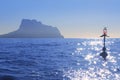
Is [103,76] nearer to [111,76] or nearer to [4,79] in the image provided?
[111,76]

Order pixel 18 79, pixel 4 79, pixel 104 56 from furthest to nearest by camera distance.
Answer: pixel 104 56
pixel 18 79
pixel 4 79

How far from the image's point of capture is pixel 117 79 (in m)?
45.1

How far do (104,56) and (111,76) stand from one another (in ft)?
122

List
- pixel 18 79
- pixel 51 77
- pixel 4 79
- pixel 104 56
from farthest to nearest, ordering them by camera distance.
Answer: pixel 104 56
pixel 51 77
pixel 18 79
pixel 4 79

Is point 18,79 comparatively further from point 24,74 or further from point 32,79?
point 24,74

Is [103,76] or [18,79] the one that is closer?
[18,79]

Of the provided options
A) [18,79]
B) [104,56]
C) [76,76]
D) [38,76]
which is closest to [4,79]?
[18,79]

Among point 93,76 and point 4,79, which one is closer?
point 4,79

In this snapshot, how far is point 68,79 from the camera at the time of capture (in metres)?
44.6

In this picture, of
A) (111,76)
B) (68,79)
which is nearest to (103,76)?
(111,76)

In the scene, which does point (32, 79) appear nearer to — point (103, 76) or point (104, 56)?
point (103, 76)

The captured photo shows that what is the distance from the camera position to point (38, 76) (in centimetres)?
4619

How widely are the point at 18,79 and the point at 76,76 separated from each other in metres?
9.10

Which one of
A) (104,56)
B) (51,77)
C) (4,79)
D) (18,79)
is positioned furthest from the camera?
(104,56)
